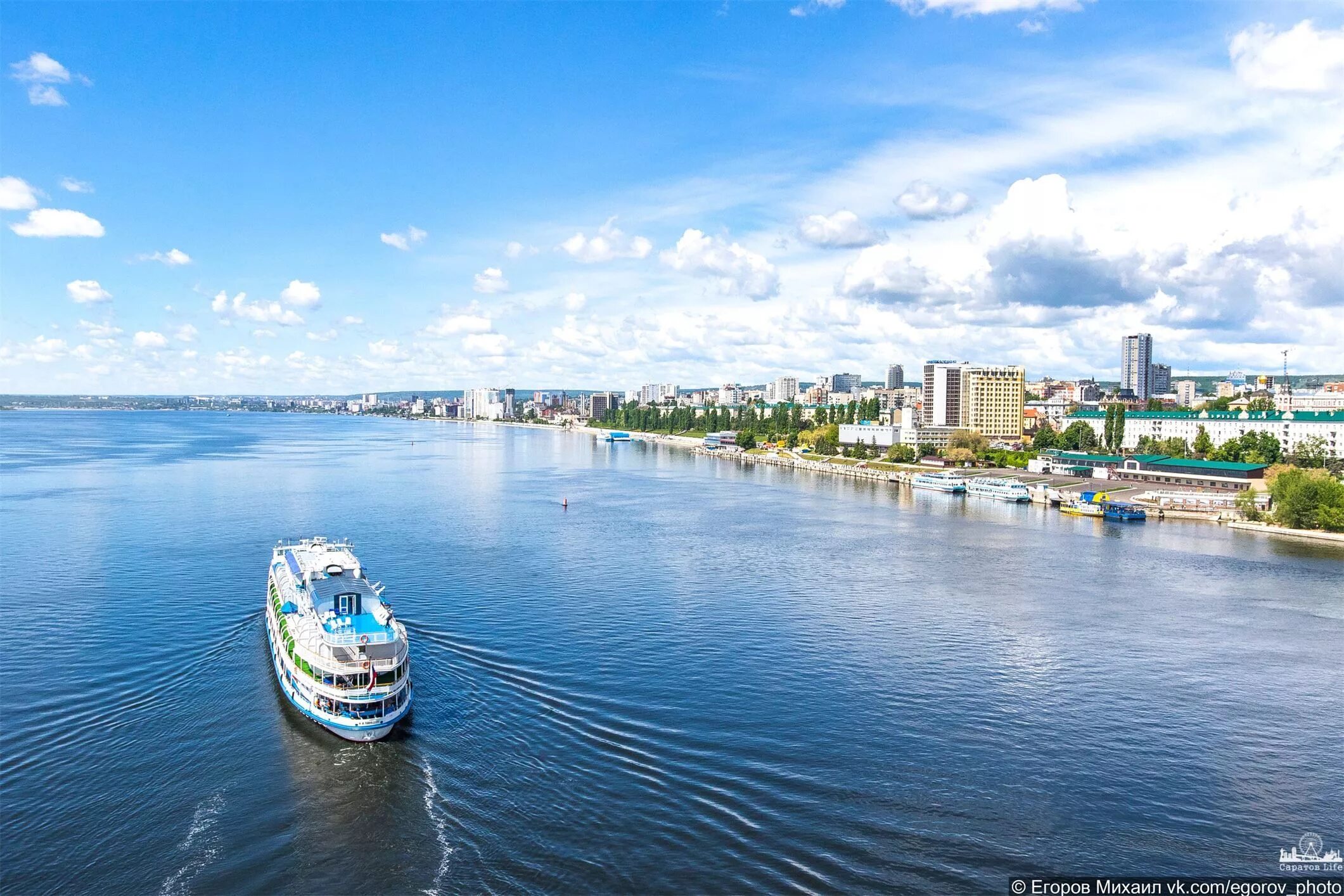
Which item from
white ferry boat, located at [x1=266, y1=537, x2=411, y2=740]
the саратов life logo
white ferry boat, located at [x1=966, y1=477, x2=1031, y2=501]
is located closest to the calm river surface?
the саратов life logo

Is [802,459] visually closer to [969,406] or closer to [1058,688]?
[969,406]

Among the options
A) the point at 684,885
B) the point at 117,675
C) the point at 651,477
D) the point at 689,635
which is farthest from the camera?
the point at 651,477

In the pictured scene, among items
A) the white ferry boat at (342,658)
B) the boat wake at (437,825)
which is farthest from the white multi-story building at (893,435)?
the boat wake at (437,825)

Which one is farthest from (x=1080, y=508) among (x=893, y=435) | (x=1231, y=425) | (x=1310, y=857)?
(x=1231, y=425)

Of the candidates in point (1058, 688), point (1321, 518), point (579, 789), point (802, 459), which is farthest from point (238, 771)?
point (802, 459)

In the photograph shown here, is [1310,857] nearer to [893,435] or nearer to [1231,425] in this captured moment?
[893,435]

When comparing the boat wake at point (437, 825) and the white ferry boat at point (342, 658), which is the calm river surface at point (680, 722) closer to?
the boat wake at point (437, 825)
